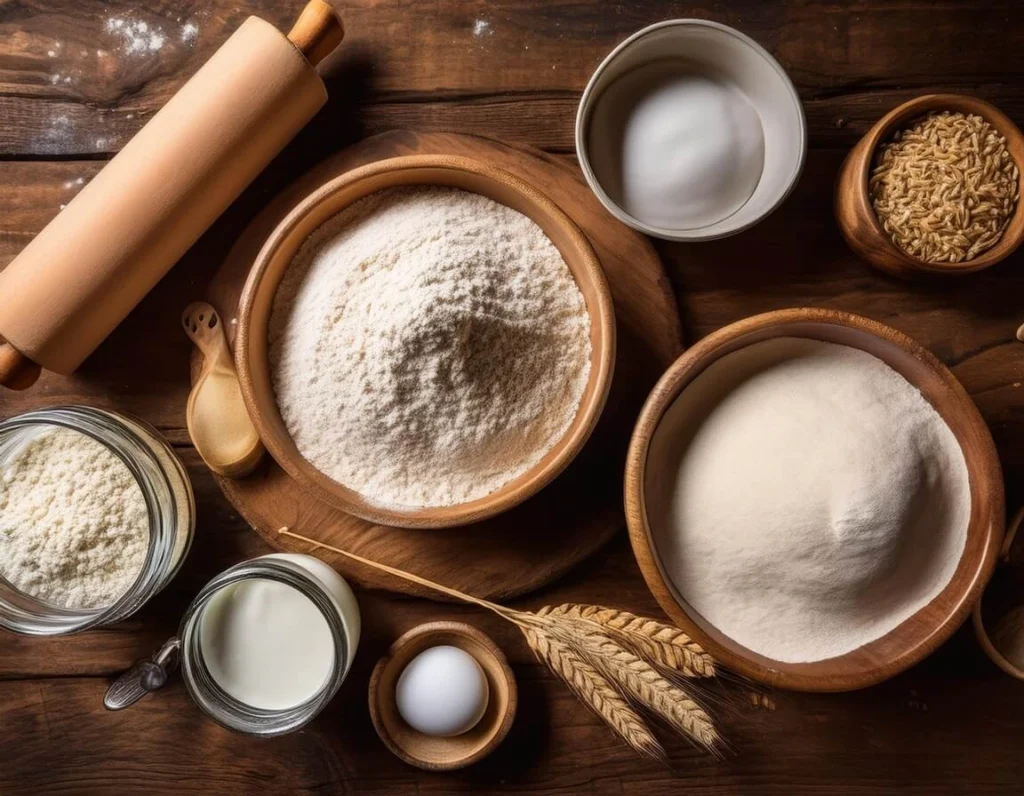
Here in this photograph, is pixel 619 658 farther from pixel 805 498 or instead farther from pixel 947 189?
pixel 947 189

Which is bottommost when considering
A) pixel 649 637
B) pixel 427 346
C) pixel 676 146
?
pixel 649 637

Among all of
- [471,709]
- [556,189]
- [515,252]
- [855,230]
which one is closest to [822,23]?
[855,230]

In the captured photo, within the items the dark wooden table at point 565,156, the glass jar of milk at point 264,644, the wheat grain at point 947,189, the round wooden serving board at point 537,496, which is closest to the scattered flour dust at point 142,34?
the dark wooden table at point 565,156

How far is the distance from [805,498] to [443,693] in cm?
50

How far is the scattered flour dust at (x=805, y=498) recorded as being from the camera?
2.88ft

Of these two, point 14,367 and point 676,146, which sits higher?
point 676,146

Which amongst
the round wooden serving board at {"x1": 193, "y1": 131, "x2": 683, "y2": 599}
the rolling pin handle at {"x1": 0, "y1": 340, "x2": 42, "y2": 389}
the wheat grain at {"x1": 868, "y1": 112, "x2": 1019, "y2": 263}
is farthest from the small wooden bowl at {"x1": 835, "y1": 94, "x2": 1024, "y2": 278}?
the rolling pin handle at {"x1": 0, "y1": 340, "x2": 42, "y2": 389}

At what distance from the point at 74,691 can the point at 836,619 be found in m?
1.01

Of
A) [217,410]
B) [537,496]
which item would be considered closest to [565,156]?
[537,496]

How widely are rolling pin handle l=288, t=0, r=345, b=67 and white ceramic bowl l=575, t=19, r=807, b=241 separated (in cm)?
32

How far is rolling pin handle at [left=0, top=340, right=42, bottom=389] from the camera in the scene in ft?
3.09

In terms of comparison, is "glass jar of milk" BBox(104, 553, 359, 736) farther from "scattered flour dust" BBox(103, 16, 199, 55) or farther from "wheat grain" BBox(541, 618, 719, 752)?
"scattered flour dust" BBox(103, 16, 199, 55)

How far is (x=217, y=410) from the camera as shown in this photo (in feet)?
3.30

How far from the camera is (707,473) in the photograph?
94 cm
